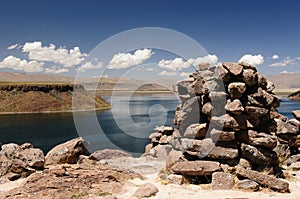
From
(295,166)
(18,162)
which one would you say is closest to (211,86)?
(295,166)

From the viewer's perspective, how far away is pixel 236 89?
50.4 feet

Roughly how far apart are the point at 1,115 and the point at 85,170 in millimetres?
103489

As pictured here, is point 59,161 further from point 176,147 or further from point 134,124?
point 134,124

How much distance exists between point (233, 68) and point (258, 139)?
13.1 feet

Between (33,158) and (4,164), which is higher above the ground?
→ (33,158)

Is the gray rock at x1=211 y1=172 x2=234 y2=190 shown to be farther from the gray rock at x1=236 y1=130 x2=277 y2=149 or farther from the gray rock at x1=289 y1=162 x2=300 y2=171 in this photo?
the gray rock at x1=289 y1=162 x2=300 y2=171

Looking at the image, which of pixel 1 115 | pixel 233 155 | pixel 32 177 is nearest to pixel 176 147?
pixel 233 155

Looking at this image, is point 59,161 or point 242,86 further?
Result: point 59,161

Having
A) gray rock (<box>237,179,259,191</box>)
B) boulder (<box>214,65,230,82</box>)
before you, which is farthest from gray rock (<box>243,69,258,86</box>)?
gray rock (<box>237,179,259,191</box>)

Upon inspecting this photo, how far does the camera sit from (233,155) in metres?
15.1

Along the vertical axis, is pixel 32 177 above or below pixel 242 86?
below

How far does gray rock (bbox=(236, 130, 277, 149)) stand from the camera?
49.7ft

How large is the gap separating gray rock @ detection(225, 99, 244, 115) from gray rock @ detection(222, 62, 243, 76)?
1.52 metres

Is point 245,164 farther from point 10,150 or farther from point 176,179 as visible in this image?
point 10,150
